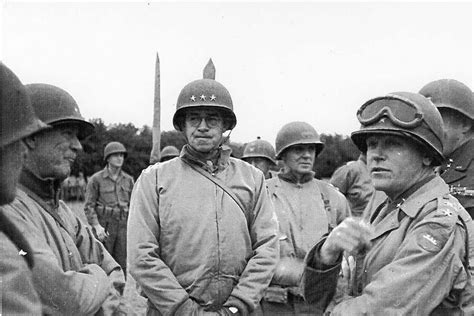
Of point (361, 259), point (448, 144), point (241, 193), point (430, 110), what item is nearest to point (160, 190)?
point (241, 193)

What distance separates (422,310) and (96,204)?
403 inches

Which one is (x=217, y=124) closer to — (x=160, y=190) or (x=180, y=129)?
(x=180, y=129)

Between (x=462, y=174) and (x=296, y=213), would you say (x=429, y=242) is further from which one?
(x=296, y=213)

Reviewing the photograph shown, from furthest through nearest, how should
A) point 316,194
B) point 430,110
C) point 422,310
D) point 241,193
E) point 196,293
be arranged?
1. point 316,194
2. point 241,193
3. point 196,293
4. point 430,110
5. point 422,310

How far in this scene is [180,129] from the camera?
5.16m

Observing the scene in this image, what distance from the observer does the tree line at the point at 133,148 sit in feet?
118

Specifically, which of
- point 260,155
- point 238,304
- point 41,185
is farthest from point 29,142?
point 260,155

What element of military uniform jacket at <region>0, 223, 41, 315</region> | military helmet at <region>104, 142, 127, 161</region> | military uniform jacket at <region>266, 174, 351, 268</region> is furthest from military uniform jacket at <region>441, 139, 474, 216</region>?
military helmet at <region>104, 142, 127, 161</region>

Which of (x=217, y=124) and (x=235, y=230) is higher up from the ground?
(x=217, y=124)

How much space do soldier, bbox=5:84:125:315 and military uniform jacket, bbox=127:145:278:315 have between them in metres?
0.34

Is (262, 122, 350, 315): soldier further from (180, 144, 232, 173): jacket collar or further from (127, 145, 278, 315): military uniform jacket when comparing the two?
(180, 144, 232, 173): jacket collar

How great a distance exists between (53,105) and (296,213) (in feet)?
11.1

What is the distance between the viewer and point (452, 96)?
203 inches

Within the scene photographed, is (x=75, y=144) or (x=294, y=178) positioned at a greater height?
(x=75, y=144)
